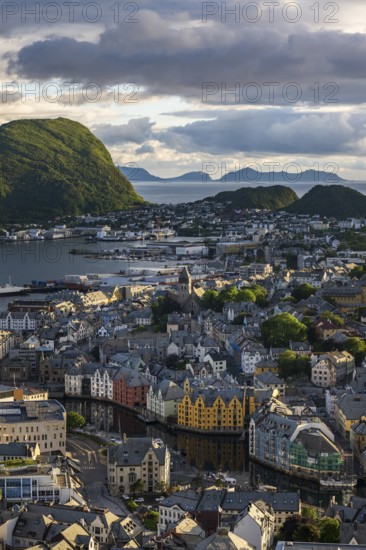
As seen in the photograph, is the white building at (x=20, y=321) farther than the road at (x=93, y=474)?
Yes

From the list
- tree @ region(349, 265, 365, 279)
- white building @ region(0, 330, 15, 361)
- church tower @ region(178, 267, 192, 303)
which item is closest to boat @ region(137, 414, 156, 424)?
white building @ region(0, 330, 15, 361)

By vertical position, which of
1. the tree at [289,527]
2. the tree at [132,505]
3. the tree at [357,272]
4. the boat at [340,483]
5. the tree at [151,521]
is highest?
the tree at [357,272]

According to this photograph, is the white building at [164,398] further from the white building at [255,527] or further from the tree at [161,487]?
the white building at [255,527]

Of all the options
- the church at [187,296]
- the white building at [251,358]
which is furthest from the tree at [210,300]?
the white building at [251,358]

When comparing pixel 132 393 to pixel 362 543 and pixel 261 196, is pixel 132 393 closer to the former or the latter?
→ pixel 362 543

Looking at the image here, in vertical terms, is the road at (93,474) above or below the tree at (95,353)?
below

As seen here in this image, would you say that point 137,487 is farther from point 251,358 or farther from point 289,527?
point 251,358

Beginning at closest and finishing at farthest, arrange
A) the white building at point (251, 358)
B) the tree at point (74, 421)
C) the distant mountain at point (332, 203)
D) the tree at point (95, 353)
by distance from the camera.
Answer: the tree at point (74, 421)
the white building at point (251, 358)
the tree at point (95, 353)
the distant mountain at point (332, 203)
